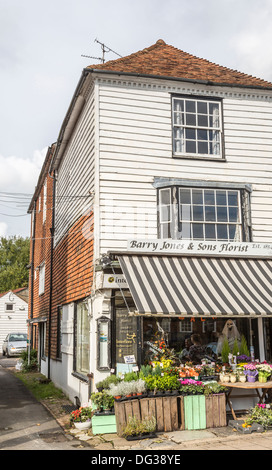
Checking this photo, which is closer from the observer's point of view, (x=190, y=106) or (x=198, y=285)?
(x=198, y=285)

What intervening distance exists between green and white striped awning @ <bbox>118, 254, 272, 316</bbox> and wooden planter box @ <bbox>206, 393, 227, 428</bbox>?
1.80 metres

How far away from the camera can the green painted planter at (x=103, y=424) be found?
942cm

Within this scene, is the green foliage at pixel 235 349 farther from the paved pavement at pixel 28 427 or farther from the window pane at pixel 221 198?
the paved pavement at pixel 28 427

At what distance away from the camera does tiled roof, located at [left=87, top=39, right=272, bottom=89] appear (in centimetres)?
1312

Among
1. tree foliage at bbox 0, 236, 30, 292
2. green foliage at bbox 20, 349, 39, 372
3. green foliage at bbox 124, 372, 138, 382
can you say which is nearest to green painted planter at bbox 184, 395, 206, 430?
green foliage at bbox 124, 372, 138, 382

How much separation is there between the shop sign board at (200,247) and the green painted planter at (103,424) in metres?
3.94

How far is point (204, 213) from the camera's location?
12.9 m

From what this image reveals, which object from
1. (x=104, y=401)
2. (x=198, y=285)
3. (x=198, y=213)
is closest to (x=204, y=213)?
(x=198, y=213)

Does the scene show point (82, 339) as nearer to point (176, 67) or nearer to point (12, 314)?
point (176, 67)

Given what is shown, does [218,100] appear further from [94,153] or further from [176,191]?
[94,153]

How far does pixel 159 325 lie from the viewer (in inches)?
459

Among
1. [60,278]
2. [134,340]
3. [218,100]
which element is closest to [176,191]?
[218,100]

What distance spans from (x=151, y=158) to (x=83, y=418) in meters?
6.82

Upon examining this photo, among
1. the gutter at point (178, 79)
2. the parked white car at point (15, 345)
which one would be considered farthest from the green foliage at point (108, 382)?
the parked white car at point (15, 345)
